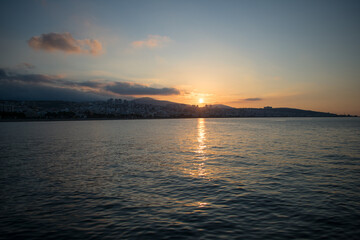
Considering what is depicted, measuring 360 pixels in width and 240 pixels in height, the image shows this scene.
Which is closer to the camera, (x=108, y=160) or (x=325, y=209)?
(x=325, y=209)

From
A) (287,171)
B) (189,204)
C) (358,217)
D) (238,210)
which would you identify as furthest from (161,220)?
(287,171)

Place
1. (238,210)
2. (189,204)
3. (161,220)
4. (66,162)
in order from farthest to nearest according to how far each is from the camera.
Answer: (66,162)
(189,204)
(238,210)
(161,220)

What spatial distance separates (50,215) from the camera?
41.1 feet

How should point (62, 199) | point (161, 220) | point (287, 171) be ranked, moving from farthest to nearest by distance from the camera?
1. point (287, 171)
2. point (62, 199)
3. point (161, 220)

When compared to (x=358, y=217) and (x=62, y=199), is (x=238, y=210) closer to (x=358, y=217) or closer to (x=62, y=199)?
(x=358, y=217)

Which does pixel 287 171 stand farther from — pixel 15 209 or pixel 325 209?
pixel 15 209

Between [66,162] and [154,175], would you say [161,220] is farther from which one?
[66,162]

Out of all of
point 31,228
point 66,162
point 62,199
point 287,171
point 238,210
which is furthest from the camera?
point 66,162

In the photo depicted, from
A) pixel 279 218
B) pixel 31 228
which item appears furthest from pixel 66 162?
pixel 279 218

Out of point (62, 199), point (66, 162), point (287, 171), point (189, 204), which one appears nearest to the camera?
point (189, 204)

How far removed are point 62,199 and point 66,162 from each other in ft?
47.2

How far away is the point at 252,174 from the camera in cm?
2155

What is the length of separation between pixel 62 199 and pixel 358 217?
17.8 metres

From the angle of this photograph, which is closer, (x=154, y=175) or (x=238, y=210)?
(x=238, y=210)
